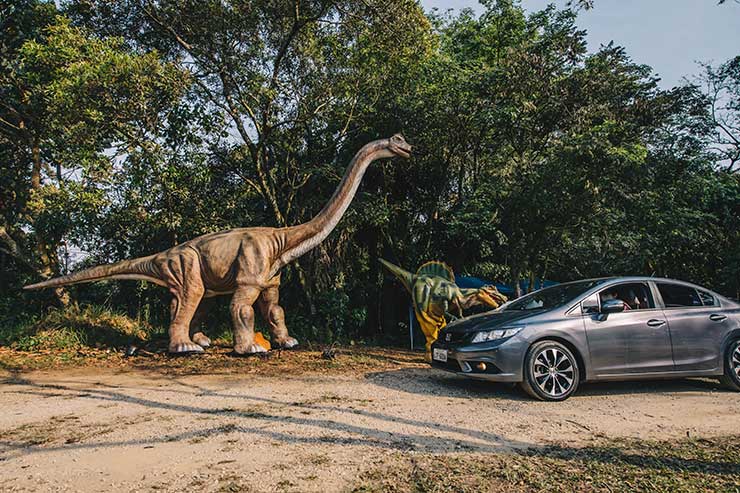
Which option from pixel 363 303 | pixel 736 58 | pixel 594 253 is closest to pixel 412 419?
pixel 363 303

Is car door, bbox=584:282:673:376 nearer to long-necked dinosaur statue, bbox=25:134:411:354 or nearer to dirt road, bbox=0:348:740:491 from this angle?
dirt road, bbox=0:348:740:491

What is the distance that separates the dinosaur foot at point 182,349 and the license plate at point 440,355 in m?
4.77

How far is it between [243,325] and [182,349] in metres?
1.20

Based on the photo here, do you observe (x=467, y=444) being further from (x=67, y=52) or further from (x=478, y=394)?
(x=67, y=52)

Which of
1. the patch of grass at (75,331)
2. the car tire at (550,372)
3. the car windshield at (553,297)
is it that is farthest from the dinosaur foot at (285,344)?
the car tire at (550,372)

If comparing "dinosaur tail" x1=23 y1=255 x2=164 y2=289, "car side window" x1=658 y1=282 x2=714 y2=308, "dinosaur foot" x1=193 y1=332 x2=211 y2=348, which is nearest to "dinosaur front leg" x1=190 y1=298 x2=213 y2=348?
"dinosaur foot" x1=193 y1=332 x2=211 y2=348

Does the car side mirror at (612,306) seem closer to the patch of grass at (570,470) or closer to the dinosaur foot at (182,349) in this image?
the patch of grass at (570,470)

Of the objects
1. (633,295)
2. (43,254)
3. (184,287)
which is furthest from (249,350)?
(43,254)

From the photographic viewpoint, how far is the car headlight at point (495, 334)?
5783 millimetres

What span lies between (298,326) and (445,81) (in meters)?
6.62

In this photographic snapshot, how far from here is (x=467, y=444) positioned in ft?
13.2

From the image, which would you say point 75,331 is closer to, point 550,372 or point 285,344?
point 285,344

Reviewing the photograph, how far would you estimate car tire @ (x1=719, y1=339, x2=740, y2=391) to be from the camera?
633 cm

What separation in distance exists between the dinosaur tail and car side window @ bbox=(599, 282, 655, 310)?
7746mm
